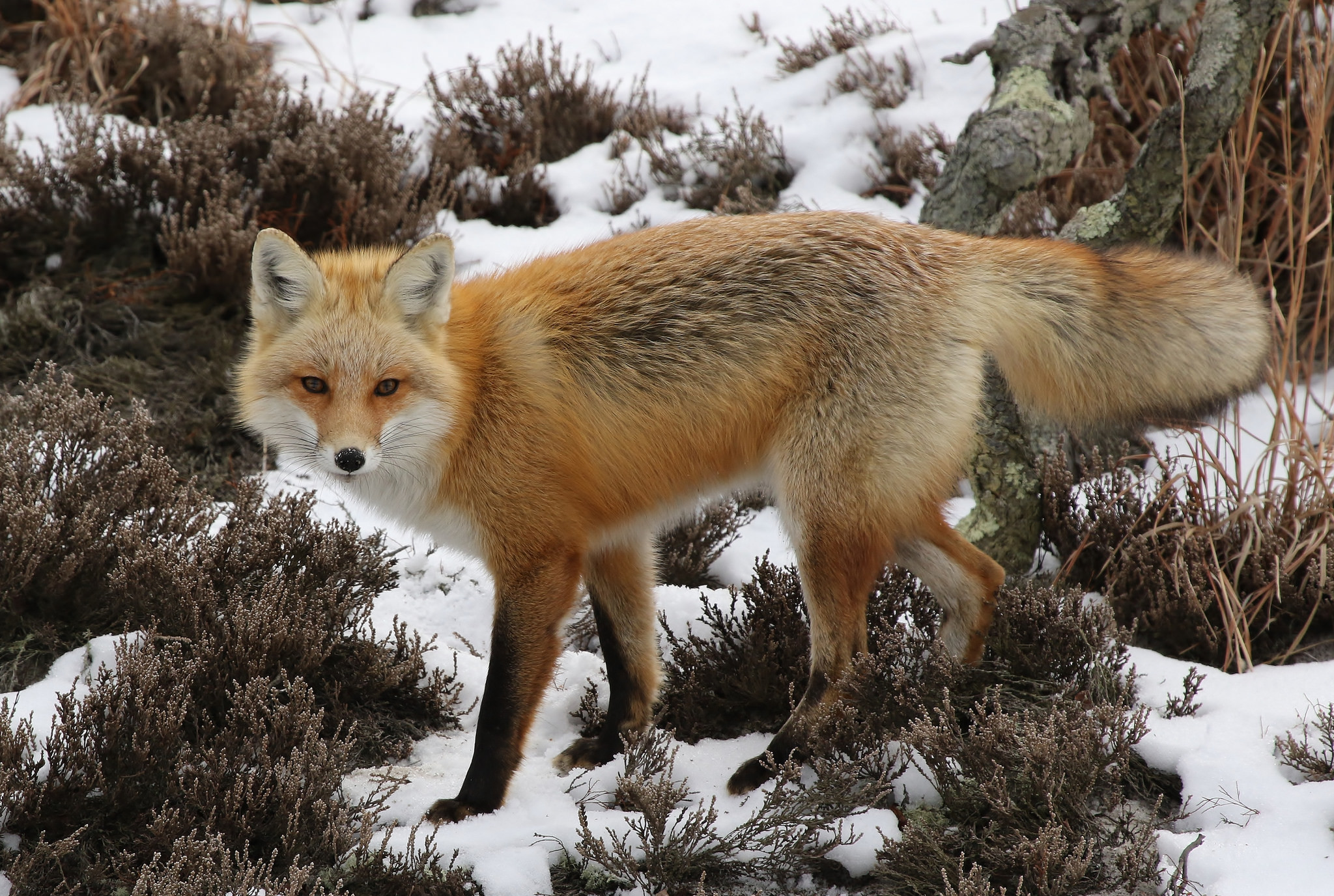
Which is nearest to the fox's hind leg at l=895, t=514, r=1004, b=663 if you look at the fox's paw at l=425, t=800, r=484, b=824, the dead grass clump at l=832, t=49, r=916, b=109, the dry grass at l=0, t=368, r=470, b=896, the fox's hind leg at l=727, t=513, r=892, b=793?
the fox's hind leg at l=727, t=513, r=892, b=793

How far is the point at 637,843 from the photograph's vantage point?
9.53 ft

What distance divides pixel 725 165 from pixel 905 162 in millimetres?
1040

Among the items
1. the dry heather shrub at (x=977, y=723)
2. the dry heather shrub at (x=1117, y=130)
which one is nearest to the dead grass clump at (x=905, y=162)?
the dry heather shrub at (x=1117, y=130)

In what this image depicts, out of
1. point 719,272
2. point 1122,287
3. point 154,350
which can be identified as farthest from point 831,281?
point 154,350

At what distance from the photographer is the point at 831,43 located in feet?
22.9

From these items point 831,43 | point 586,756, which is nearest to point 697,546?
point 586,756

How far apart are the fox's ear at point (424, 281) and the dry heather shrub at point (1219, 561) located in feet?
8.38

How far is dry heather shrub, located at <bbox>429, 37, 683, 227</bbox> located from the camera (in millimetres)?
6359

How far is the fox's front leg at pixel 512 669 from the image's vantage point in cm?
304

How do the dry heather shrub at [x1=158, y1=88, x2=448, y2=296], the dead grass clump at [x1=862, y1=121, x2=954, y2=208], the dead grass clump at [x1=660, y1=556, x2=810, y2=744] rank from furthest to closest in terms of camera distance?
the dead grass clump at [x1=862, y1=121, x2=954, y2=208] → the dry heather shrub at [x1=158, y1=88, x2=448, y2=296] → the dead grass clump at [x1=660, y1=556, x2=810, y2=744]

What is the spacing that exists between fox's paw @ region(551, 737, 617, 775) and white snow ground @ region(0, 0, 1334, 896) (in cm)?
6

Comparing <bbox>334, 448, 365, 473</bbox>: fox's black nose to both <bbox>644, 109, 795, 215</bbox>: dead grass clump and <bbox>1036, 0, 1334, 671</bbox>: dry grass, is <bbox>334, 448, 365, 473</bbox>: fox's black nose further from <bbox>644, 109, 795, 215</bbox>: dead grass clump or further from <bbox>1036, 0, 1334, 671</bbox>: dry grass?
<bbox>644, 109, 795, 215</bbox>: dead grass clump

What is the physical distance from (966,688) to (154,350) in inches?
164

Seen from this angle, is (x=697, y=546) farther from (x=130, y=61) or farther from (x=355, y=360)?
(x=130, y=61)
